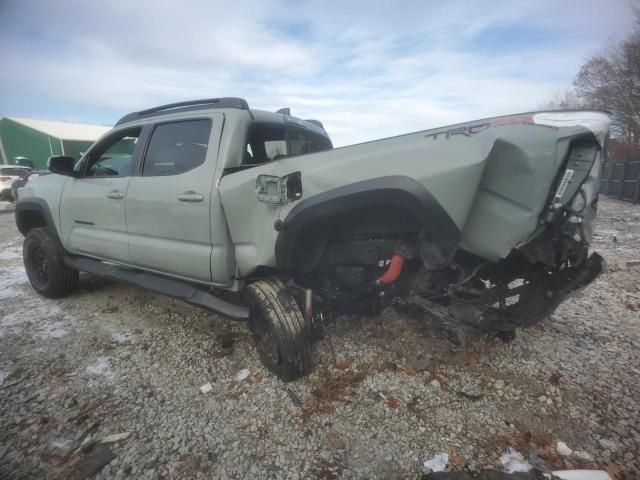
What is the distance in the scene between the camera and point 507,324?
7.00 feet

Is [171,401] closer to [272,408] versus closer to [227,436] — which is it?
[227,436]

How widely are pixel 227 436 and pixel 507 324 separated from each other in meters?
1.83

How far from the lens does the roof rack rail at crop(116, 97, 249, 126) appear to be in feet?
8.84

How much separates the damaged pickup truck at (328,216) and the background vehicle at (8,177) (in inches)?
535

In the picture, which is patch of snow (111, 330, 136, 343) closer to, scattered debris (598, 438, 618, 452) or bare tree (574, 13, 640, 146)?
scattered debris (598, 438, 618, 452)

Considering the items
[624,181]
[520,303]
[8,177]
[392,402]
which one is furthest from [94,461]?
[624,181]

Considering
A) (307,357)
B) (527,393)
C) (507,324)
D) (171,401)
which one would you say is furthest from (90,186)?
(527,393)

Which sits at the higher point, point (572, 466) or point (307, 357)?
point (307, 357)

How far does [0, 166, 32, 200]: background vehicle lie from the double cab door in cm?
1361

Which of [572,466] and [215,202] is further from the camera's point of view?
[215,202]

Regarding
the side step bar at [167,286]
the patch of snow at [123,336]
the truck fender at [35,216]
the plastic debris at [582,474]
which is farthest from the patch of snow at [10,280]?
the plastic debris at [582,474]

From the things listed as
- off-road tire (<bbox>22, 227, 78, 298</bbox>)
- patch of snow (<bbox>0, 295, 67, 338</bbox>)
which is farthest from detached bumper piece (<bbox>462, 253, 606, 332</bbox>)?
off-road tire (<bbox>22, 227, 78, 298</bbox>)

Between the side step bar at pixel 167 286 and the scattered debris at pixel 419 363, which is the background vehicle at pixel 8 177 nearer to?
the side step bar at pixel 167 286

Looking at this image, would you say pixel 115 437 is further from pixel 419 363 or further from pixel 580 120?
pixel 580 120
